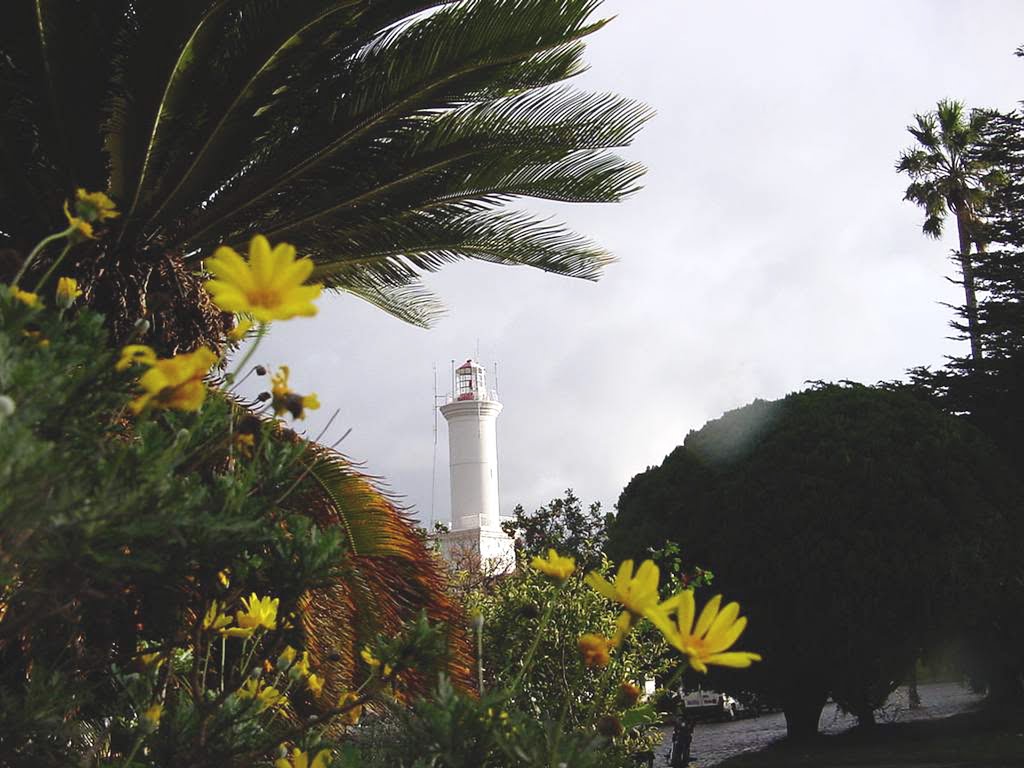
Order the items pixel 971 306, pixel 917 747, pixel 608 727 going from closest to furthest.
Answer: pixel 608 727
pixel 917 747
pixel 971 306

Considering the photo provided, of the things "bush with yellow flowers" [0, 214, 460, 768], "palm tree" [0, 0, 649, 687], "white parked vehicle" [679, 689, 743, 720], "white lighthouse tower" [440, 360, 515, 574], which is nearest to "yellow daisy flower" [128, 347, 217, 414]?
"bush with yellow flowers" [0, 214, 460, 768]

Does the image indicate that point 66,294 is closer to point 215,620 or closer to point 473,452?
point 215,620

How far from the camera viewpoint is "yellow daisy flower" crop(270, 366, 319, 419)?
4.67 feet

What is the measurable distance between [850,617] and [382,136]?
10.2m

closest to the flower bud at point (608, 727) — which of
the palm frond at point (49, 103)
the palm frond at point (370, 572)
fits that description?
the palm frond at point (370, 572)

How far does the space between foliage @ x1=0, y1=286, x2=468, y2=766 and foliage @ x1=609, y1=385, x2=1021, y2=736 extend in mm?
12324

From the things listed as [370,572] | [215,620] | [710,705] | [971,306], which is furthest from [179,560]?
[710,705]

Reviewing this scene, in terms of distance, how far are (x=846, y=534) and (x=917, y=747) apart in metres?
3.17

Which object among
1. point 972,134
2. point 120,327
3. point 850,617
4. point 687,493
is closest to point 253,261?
point 120,327

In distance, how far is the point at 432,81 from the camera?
5.23 m

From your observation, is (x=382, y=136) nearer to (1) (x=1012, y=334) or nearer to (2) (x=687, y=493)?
(2) (x=687, y=493)

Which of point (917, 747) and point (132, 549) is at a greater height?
point (132, 549)

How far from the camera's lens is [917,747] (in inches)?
550

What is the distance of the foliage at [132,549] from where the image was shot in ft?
3.51
